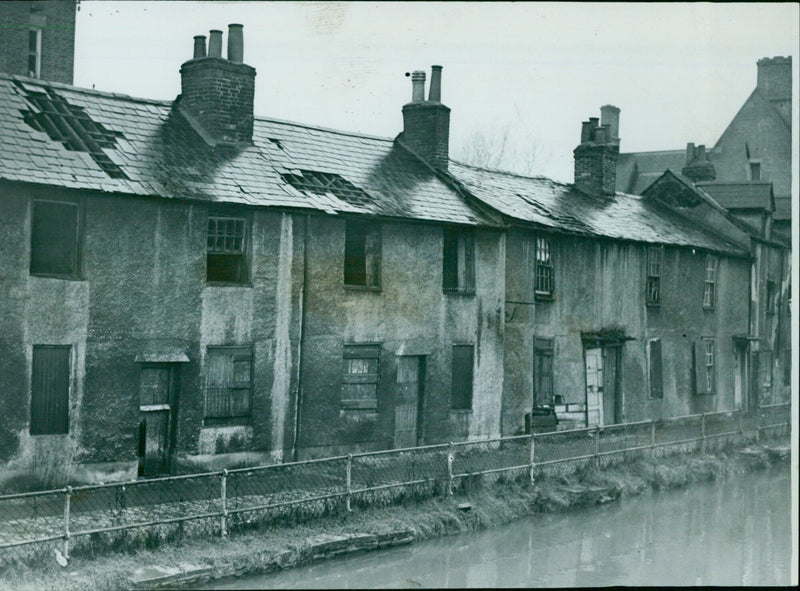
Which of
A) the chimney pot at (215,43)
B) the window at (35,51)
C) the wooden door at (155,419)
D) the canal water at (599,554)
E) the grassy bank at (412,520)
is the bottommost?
the canal water at (599,554)

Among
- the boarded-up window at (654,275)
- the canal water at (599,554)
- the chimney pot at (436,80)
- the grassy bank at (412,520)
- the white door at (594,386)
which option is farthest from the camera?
the boarded-up window at (654,275)

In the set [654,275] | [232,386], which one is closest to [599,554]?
[232,386]

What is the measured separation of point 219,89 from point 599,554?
11.5 metres

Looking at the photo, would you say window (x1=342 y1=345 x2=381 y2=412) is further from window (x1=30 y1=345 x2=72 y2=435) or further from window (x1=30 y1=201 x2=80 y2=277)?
window (x1=30 y1=201 x2=80 y2=277)

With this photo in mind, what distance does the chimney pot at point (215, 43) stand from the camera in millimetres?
19625

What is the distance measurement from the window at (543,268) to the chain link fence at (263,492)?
403 centimetres

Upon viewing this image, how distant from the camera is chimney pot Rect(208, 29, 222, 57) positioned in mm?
19625

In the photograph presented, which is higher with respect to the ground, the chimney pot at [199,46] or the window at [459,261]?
the chimney pot at [199,46]

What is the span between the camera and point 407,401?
70.6 ft

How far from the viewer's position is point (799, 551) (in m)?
12.8

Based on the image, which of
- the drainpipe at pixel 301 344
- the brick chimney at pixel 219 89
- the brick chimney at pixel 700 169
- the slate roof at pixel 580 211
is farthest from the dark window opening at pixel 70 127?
the brick chimney at pixel 700 169

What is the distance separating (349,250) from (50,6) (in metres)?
13.5

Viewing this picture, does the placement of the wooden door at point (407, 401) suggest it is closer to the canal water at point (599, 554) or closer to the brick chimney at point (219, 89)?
the canal water at point (599, 554)

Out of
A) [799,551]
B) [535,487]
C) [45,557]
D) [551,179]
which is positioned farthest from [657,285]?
[45,557]
